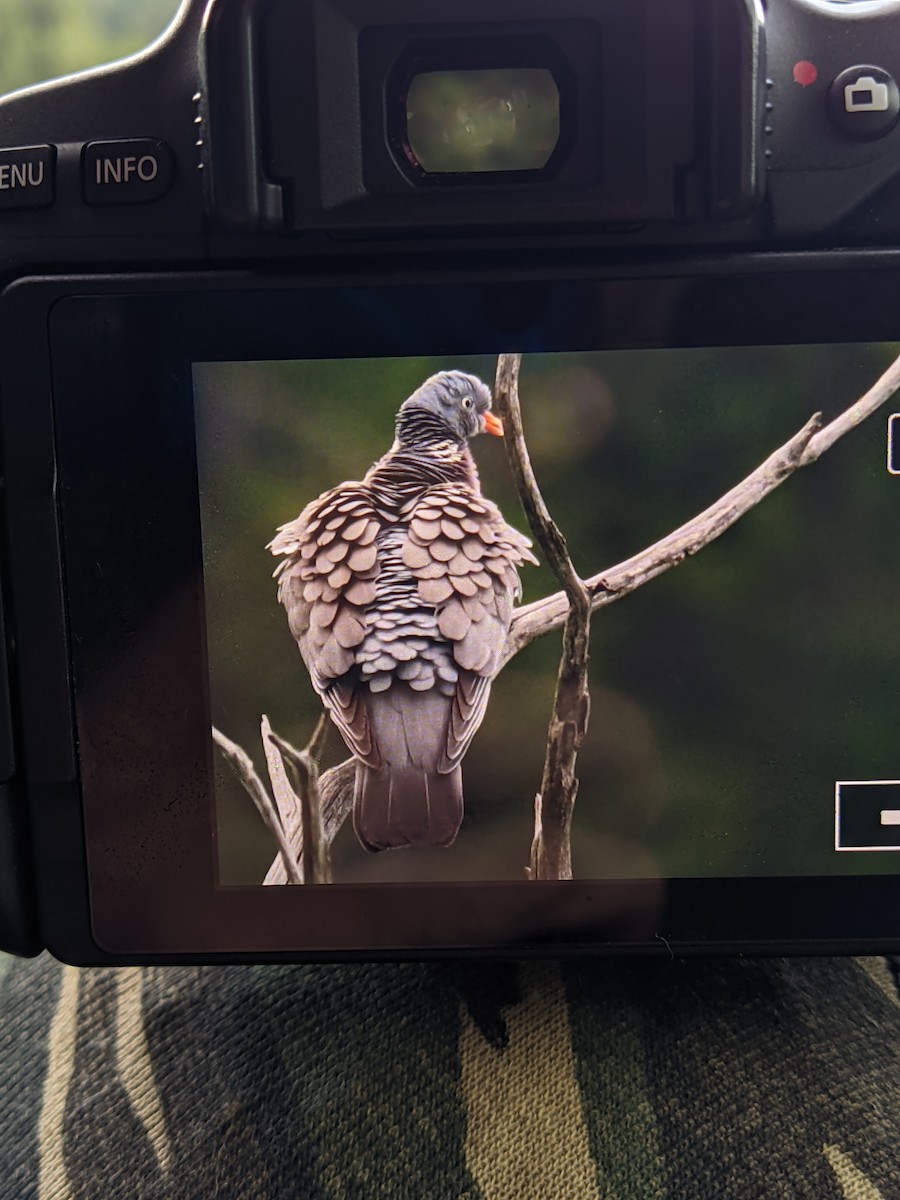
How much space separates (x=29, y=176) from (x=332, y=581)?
0.17m

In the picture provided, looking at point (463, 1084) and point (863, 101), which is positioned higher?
point (863, 101)

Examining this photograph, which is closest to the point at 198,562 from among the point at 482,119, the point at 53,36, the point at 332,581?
the point at 332,581

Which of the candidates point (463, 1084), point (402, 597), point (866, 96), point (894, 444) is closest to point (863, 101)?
point (866, 96)

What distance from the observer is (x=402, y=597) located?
1.07ft

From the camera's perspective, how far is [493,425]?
319 mm

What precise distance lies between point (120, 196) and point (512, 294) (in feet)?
0.45

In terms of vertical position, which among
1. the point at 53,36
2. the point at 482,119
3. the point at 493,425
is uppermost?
the point at 53,36

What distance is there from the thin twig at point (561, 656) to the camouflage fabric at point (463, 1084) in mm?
75

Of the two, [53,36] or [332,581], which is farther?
[53,36]

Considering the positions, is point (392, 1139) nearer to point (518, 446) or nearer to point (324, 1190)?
point (324, 1190)

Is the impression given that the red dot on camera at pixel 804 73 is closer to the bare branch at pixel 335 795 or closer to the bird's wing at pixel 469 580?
the bird's wing at pixel 469 580

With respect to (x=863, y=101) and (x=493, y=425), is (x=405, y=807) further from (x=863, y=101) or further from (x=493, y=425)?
(x=863, y=101)

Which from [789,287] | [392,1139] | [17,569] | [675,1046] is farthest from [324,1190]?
[789,287]

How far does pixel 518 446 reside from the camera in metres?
0.32
